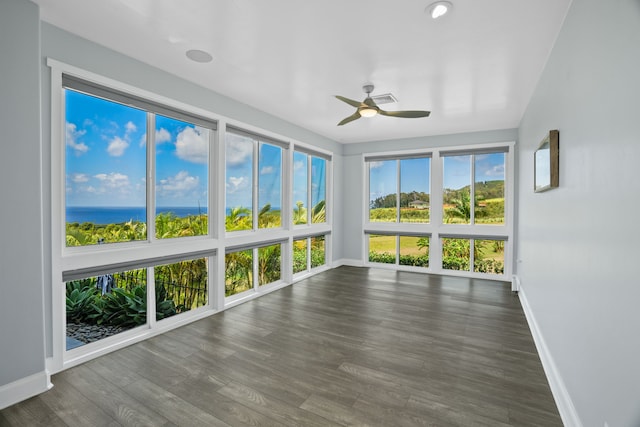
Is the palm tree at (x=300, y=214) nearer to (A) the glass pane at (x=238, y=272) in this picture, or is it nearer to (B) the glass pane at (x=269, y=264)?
(B) the glass pane at (x=269, y=264)

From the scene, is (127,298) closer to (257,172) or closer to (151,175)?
(151,175)

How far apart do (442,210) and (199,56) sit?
4.95 metres

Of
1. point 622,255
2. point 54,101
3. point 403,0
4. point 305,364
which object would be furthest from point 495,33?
point 54,101

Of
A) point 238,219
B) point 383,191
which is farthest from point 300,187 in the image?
point 383,191

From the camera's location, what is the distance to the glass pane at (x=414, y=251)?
6312mm

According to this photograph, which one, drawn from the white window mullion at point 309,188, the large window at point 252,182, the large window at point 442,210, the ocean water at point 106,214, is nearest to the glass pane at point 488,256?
the large window at point 442,210

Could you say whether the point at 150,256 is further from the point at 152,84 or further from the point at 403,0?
the point at 403,0

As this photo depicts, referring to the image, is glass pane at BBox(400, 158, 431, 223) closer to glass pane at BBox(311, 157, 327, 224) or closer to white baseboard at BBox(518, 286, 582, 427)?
glass pane at BBox(311, 157, 327, 224)

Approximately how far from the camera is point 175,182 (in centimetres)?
355

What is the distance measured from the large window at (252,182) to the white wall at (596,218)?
11.7 feet

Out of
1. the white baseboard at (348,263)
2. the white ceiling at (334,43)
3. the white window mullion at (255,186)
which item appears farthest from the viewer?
the white baseboard at (348,263)

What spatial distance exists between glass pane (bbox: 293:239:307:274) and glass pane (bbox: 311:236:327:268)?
0.99ft

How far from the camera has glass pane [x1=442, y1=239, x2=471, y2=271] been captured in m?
5.97

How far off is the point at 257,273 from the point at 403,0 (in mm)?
3843
